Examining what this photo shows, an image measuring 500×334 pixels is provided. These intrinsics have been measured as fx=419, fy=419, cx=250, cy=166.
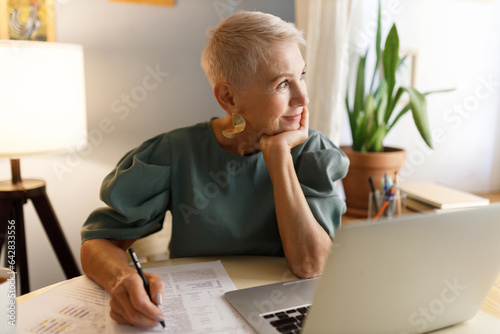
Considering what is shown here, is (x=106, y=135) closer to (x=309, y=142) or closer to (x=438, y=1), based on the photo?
(x=309, y=142)

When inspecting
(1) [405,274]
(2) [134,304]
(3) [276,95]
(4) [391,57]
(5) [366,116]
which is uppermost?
(4) [391,57]

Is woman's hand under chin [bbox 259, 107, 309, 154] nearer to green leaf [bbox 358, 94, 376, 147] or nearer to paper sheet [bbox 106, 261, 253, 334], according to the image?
paper sheet [bbox 106, 261, 253, 334]

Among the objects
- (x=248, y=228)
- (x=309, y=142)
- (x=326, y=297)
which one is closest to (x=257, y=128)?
(x=309, y=142)

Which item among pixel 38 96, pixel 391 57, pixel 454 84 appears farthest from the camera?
pixel 454 84

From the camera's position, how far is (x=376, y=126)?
1.75 m

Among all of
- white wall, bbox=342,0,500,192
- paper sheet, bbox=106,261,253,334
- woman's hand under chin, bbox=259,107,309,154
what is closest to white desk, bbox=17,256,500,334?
paper sheet, bbox=106,261,253,334

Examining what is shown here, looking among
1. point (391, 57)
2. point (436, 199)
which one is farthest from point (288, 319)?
point (391, 57)

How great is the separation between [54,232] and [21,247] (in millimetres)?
128

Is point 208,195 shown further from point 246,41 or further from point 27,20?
point 27,20

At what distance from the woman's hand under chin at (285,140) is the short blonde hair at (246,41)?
0.53 ft

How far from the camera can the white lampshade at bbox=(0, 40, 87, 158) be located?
1.40 meters

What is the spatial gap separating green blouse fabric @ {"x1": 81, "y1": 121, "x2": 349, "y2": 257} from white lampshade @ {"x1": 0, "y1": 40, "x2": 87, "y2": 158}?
524mm

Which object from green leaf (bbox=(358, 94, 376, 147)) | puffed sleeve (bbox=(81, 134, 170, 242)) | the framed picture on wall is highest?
the framed picture on wall

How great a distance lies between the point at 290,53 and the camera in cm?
109
